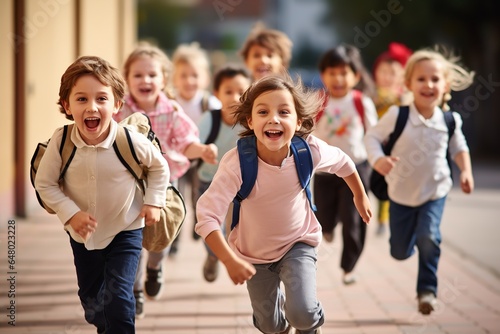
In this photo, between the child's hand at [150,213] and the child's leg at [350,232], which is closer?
the child's hand at [150,213]

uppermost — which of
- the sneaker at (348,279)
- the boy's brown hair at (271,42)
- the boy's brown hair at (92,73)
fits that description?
the boy's brown hair at (271,42)

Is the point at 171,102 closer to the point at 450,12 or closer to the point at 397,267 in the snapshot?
the point at 397,267

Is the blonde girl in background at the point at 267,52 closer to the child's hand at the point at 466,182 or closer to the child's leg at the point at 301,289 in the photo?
the child's hand at the point at 466,182

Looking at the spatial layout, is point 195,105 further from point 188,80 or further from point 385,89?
point 385,89

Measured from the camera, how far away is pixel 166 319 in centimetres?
684

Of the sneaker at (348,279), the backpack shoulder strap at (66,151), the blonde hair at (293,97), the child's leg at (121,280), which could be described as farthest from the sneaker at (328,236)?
the backpack shoulder strap at (66,151)

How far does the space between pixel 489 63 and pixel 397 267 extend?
2041cm

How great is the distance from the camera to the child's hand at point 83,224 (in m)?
4.94

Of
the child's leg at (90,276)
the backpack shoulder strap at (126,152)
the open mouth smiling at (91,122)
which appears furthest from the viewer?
the child's leg at (90,276)

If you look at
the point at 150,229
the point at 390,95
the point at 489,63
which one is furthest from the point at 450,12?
the point at 150,229

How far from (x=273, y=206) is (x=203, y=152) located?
58.8 inches

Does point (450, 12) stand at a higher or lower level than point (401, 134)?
higher

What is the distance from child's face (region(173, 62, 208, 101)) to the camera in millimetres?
10227

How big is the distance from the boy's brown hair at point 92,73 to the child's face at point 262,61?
3431 mm
